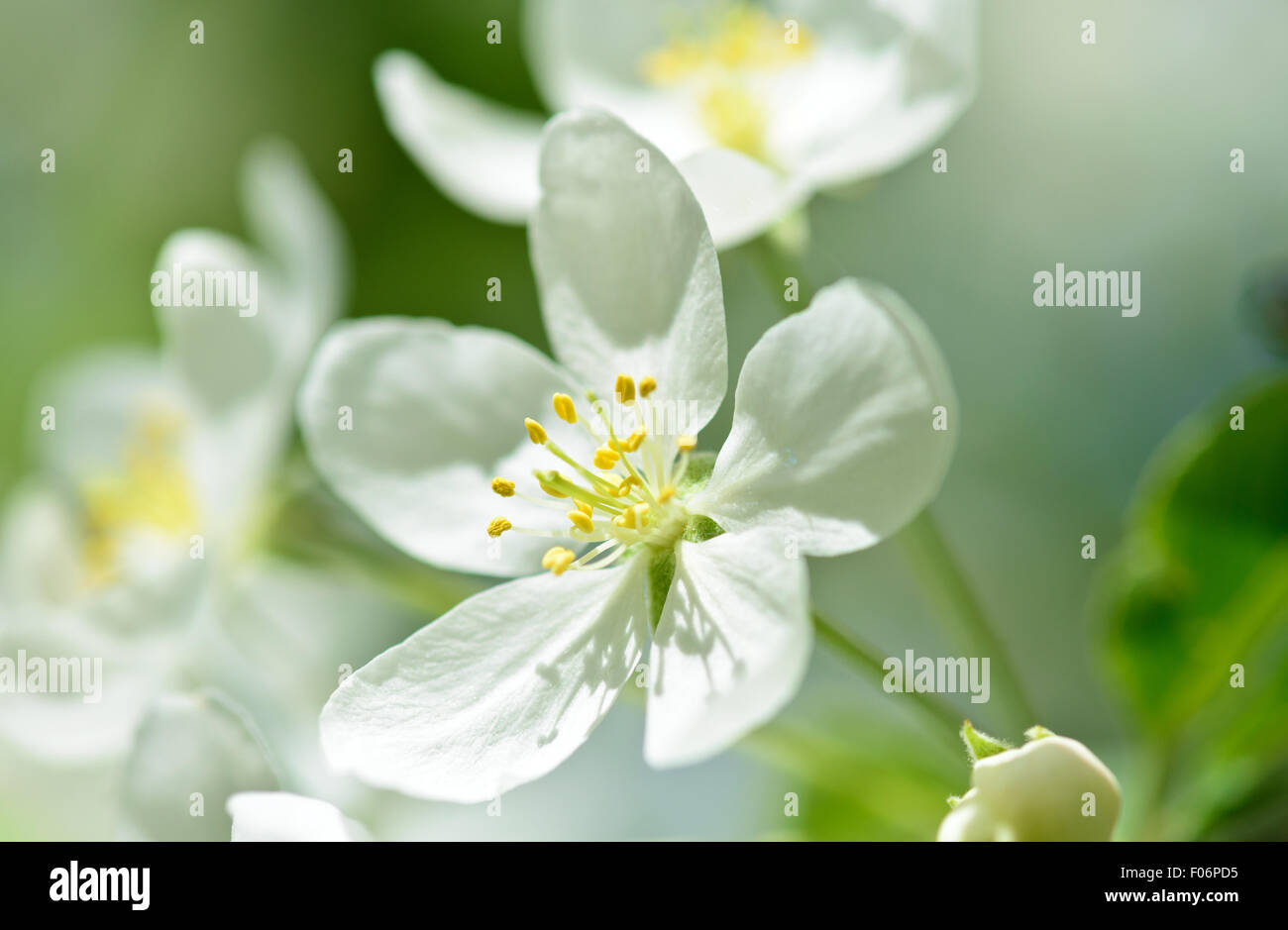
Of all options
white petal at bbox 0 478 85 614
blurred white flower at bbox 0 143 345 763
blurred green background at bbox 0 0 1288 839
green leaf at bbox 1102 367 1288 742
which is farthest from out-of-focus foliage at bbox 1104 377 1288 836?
white petal at bbox 0 478 85 614

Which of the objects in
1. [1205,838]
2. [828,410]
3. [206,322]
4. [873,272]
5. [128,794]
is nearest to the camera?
[828,410]

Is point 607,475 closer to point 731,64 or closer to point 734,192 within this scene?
point 734,192

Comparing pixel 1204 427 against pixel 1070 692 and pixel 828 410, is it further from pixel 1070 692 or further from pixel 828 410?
pixel 1070 692

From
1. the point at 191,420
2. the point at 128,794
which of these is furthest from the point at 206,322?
the point at 128,794

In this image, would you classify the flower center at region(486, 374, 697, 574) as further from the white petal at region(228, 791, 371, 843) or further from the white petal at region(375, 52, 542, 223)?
the white petal at region(375, 52, 542, 223)

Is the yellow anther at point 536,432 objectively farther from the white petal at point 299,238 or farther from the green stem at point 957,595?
the white petal at point 299,238

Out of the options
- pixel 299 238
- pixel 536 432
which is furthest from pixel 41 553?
pixel 536 432
